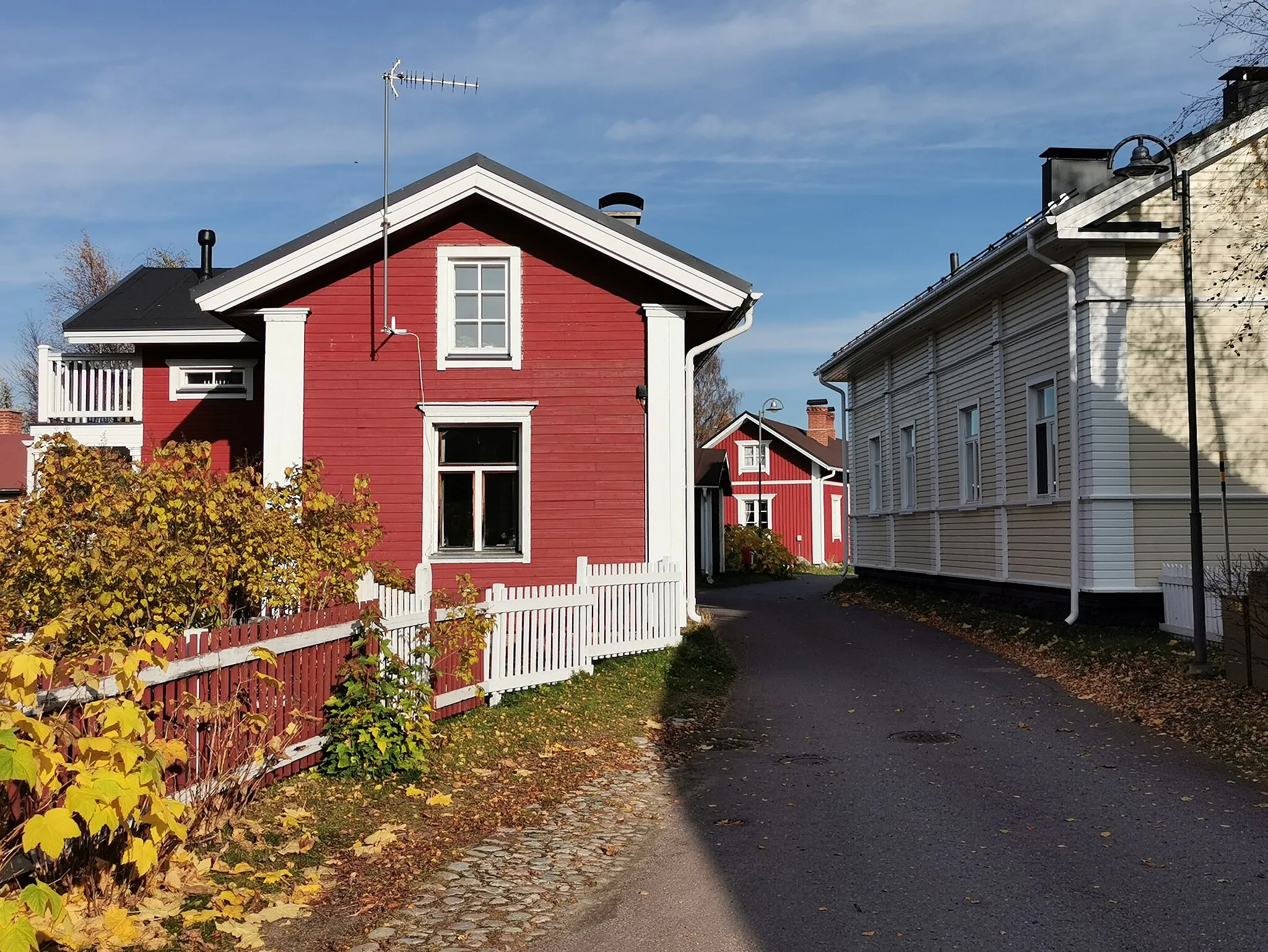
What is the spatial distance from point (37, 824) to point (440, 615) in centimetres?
591

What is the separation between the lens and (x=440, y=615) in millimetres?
10047

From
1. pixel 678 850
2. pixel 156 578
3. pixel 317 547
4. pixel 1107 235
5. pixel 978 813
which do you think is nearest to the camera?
pixel 678 850

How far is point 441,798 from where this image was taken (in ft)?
24.7

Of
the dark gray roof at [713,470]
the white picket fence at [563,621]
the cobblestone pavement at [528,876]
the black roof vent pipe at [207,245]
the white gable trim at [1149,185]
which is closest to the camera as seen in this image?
the cobblestone pavement at [528,876]

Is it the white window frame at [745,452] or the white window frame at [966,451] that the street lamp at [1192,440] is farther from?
the white window frame at [745,452]

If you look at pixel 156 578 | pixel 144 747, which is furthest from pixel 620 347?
pixel 144 747

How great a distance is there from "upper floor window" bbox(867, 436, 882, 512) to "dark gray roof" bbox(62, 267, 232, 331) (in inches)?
598

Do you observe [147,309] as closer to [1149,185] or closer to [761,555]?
[1149,185]

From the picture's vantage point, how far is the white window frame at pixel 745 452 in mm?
48250

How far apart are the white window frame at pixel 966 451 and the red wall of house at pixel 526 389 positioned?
759 cm

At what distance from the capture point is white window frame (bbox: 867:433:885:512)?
26953 mm

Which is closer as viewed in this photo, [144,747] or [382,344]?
[144,747]

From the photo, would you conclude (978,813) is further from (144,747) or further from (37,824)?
(37,824)

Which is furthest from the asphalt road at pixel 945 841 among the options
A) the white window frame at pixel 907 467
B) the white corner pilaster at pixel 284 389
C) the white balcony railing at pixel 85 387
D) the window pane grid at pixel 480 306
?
the white balcony railing at pixel 85 387
